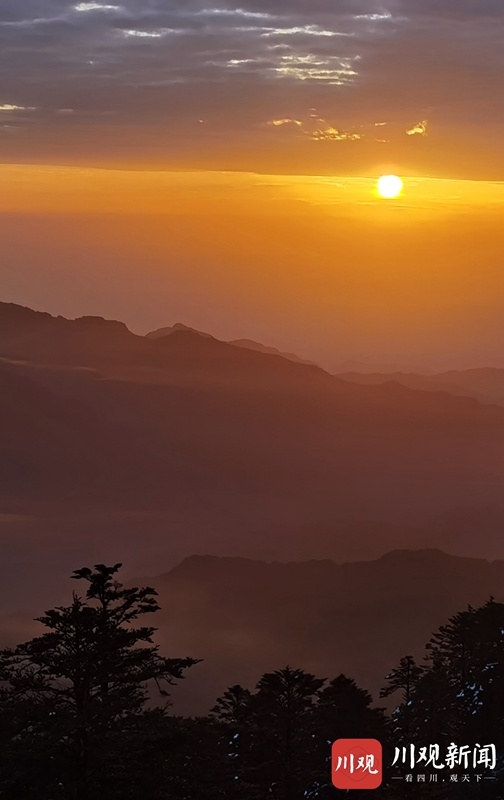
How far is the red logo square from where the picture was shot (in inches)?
2066

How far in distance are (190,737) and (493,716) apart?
2555cm

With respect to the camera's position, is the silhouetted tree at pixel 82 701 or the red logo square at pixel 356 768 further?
the red logo square at pixel 356 768

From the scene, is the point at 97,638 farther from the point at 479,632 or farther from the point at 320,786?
the point at 479,632

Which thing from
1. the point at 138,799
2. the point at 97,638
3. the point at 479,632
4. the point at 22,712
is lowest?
the point at 138,799

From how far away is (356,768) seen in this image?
173 feet

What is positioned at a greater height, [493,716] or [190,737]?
[493,716]

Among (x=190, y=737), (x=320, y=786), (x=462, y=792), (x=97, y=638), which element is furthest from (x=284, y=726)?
(x=97, y=638)

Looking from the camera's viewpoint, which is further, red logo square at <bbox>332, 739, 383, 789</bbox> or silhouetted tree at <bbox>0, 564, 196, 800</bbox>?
red logo square at <bbox>332, 739, 383, 789</bbox>

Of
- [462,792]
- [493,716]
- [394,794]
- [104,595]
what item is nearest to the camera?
[104,595]

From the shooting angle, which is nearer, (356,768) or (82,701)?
(82,701)

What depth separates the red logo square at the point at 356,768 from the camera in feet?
172

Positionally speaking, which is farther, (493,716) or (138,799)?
(493,716)

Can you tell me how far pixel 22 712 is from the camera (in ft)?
124

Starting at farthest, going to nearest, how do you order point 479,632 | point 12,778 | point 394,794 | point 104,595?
point 479,632 < point 394,794 < point 104,595 < point 12,778
